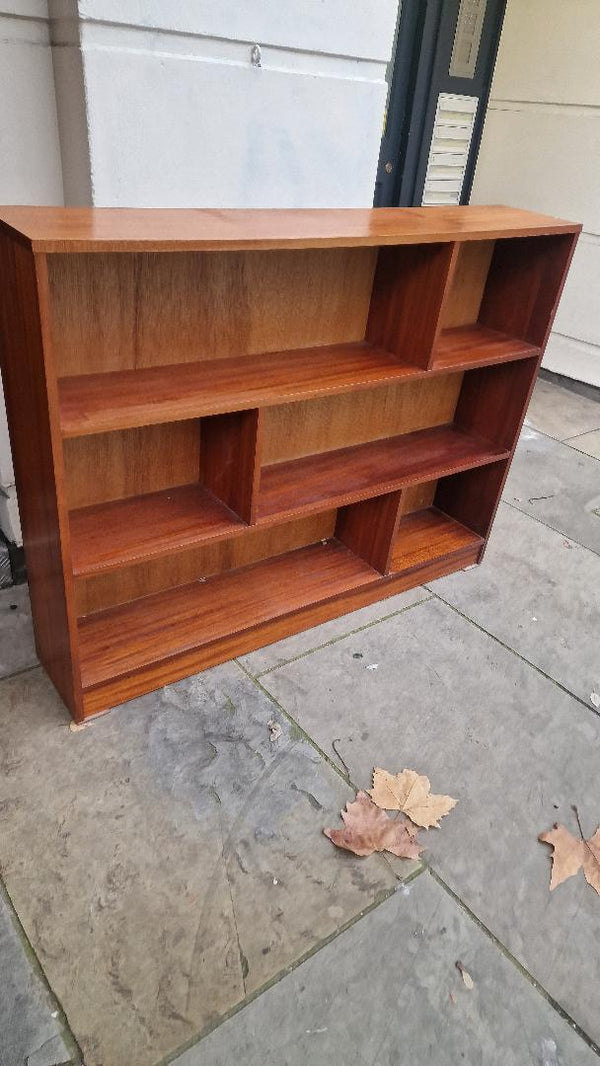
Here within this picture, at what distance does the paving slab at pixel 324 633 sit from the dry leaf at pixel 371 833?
56 centimetres

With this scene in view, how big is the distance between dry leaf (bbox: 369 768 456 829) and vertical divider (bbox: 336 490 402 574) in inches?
31.9

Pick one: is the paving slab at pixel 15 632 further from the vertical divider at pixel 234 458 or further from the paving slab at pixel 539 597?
the paving slab at pixel 539 597

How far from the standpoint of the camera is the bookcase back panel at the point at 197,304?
5.50 feet

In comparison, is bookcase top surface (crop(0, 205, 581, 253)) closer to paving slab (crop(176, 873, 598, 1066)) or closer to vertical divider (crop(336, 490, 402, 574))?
vertical divider (crop(336, 490, 402, 574))

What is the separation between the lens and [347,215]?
2.04 m

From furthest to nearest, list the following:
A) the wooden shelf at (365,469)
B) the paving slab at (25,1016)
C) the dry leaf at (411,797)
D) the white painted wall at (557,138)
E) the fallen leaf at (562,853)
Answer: the white painted wall at (557,138), the wooden shelf at (365,469), the dry leaf at (411,797), the fallen leaf at (562,853), the paving slab at (25,1016)

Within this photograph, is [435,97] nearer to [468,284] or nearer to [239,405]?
[468,284]

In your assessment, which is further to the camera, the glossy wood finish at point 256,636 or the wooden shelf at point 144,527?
the glossy wood finish at point 256,636

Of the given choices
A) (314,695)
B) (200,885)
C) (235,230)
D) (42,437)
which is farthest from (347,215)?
(200,885)

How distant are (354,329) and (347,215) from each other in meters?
0.34

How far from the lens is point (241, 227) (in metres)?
1.69

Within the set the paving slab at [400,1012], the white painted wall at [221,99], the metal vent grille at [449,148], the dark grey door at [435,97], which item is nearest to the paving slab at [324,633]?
the paving slab at [400,1012]

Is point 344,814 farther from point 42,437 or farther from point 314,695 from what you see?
point 42,437

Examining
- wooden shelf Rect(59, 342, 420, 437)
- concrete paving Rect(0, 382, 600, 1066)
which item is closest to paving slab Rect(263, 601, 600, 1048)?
concrete paving Rect(0, 382, 600, 1066)
